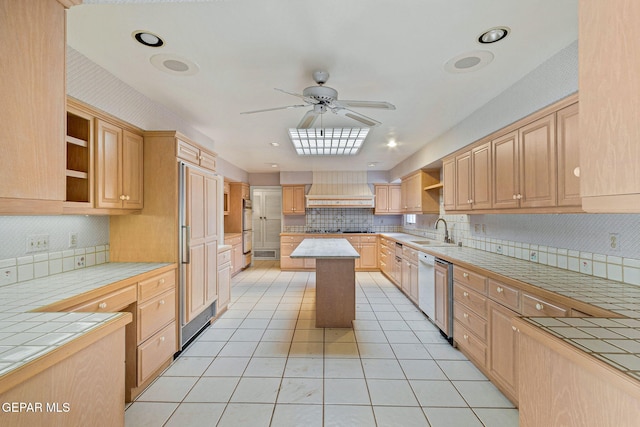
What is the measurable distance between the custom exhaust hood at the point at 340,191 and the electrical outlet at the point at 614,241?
5008 millimetres

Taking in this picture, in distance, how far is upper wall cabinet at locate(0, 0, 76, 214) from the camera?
108cm

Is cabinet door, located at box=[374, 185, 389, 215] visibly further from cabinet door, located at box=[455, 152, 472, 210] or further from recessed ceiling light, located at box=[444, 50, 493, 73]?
recessed ceiling light, located at box=[444, 50, 493, 73]

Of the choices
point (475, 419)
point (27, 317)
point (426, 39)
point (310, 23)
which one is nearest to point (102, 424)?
point (27, 317)

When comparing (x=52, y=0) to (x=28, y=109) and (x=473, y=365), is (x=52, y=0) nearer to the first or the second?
(x=28, y=109)

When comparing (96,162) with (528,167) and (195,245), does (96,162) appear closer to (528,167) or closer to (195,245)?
(195,245)

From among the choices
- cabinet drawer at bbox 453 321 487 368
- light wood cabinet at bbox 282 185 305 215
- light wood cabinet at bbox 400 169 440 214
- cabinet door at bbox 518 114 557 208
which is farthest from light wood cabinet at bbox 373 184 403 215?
cabinet door at bbox 518 114 557 208

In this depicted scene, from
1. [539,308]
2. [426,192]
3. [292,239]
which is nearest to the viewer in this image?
[539,308]

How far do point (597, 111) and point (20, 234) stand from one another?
10.6 ft

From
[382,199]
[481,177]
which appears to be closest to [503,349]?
[481,177]

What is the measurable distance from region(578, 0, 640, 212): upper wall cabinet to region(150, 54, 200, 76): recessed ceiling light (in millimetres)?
2351

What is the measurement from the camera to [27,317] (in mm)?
1315

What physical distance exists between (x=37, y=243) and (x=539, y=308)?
3558 millimetres

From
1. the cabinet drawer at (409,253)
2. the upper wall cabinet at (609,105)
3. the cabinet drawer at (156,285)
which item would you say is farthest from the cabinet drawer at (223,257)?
the upper wall cabinet at (609,105)

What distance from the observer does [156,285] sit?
94.5 inches
